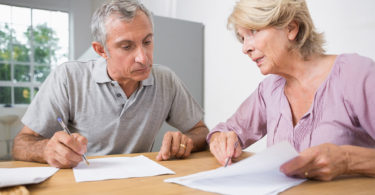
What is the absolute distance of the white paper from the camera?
616mm

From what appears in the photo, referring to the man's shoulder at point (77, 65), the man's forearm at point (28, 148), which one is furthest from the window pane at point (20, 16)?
the man's forearm at point (28, 148)

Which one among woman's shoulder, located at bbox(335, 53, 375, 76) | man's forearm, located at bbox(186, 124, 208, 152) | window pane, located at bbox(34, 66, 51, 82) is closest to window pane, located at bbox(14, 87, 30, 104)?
window pane, located at bbox(34, 66, 51, 82)

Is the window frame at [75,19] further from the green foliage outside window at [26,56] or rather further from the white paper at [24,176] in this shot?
the white paper at [24,176]

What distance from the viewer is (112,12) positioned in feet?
4.34

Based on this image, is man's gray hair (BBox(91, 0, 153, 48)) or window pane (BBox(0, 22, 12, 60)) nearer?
Answer: man's gray hair (BBox(91, 0, 153, 48))

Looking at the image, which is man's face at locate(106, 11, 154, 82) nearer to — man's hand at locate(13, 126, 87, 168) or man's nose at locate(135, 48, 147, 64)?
man's nose at locate(135, 48, 147, 64)

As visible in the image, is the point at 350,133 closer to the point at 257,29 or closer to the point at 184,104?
the point at 257,29

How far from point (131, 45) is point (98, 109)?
336 millimetres

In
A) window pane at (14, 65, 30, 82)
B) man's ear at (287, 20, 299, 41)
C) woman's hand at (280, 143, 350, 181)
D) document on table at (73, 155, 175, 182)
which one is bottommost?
window pane at (14, 65, 30, 82)

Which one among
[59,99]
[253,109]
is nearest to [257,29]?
[253,109]

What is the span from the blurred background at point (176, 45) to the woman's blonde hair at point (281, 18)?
22cm

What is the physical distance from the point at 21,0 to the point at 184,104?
512 centimetres

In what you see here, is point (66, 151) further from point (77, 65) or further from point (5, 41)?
point (5, 41)

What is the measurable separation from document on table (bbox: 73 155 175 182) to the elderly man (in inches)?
13.5
